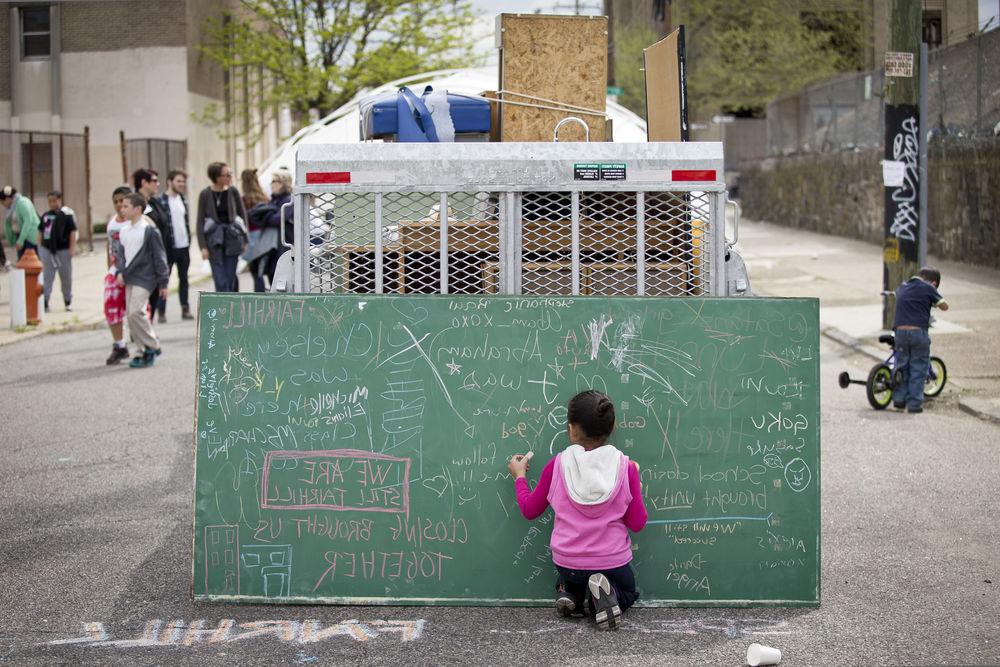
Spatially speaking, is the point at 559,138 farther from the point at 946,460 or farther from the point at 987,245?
the point at 987,245

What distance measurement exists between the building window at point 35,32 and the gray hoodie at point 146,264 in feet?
93.4

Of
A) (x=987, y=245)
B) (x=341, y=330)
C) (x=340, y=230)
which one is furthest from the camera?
(x=987, y=245)

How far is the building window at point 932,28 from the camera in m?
29.5

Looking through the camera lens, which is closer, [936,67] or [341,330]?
[341,330]

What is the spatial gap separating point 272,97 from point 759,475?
3253 centimetres

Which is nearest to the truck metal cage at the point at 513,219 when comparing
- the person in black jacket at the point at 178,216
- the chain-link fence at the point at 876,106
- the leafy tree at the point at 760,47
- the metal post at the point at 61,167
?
the person in black jacket at the point at 178,216

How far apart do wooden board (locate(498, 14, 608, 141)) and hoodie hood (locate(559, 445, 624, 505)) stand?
8.67 feet

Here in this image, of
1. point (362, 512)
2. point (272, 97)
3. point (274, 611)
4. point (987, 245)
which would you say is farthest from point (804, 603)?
point (272, 97)

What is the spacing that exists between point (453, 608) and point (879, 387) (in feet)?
19.6

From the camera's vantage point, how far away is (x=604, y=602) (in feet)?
16.8

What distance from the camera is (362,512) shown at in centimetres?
545

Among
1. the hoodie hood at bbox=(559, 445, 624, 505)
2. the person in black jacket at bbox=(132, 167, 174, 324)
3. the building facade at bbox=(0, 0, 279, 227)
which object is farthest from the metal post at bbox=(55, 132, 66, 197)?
the hoodie hood at bbox=(559, 445, 624, 505)

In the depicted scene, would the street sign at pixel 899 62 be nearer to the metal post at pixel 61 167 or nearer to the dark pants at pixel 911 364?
the dark pants at pixel 911 364

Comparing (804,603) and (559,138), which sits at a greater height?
(559,138)
